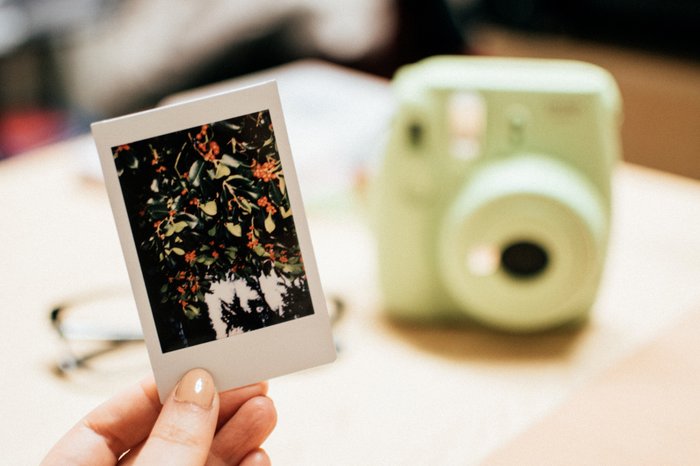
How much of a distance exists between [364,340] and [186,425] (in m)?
0.29

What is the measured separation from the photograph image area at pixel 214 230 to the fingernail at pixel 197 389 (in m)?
0.02

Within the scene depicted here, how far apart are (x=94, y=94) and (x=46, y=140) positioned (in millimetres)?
366

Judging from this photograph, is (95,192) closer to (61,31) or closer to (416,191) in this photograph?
(416,191)

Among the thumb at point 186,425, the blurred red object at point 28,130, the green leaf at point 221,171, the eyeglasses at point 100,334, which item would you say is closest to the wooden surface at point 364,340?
the eyeglasses at point 100,334

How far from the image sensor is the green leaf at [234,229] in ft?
1.73

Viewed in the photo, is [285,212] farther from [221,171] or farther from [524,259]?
[524,259]

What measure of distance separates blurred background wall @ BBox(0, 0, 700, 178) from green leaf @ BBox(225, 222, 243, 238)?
1.19 meters

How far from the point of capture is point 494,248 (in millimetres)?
715

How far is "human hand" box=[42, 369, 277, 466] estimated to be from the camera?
0.51 meters

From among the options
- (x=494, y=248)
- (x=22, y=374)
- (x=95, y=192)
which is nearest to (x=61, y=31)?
(x=95, y=192)

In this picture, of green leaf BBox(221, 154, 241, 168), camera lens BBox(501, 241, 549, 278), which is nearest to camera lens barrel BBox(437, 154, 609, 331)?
camera lens BBox(501, 241, 549, 278)

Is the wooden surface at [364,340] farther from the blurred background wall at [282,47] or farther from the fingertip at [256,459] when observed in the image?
the blurred background wall at [282,47]

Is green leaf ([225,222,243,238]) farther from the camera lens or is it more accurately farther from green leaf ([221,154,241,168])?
the camera lens

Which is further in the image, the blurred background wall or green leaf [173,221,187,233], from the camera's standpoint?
the blurred background wall
